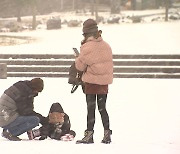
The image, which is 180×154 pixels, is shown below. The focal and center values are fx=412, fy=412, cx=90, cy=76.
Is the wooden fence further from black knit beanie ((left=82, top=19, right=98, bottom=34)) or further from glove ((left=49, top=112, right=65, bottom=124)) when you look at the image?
black knit beanie ((left=82, top=19, right=98, bottom=34))

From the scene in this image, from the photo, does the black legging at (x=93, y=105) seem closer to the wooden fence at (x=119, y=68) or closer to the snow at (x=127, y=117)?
the snow at (x=127, y=117)

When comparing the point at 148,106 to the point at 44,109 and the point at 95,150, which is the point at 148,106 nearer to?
the point at 44,109

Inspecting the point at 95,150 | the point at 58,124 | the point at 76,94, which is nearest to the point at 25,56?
the point at 76,94

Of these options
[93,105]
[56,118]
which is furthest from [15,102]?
[93,105]

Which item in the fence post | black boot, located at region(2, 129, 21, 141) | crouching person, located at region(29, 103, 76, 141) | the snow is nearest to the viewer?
the snow

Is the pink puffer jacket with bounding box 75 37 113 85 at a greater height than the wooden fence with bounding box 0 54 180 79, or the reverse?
the pink puffer jacket with bounding box 75 37 113 85

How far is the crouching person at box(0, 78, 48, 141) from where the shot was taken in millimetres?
5441

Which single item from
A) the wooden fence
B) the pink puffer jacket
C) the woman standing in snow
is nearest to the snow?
the wooden fence

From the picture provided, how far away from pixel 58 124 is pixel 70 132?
22cm

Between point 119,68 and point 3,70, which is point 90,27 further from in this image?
point 119,68

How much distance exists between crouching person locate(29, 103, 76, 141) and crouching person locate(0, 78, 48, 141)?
22cm

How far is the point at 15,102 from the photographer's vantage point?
5.47 m

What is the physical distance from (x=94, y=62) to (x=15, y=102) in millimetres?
1177

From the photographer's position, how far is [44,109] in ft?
28.2
